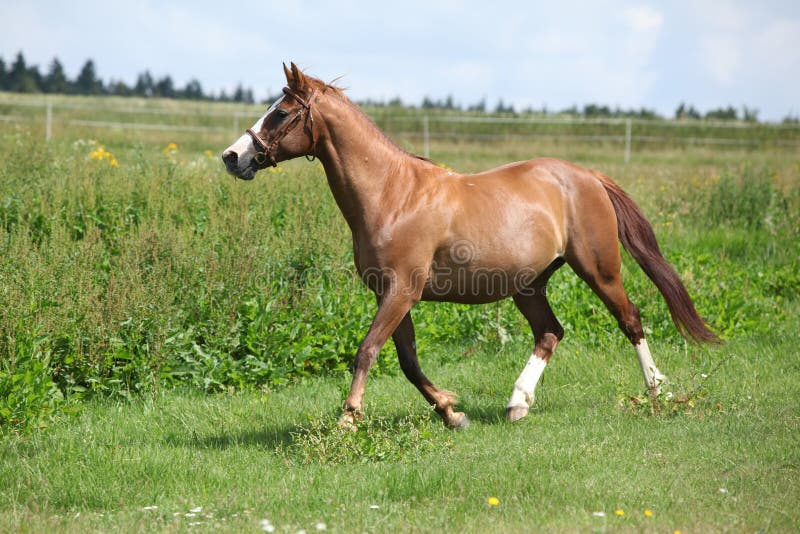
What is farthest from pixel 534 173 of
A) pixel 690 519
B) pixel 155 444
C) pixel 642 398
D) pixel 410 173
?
pixel 155 444

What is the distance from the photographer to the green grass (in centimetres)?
396

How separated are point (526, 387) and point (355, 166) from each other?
2100mm

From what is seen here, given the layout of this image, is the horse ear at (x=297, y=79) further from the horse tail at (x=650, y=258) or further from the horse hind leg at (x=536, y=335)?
the horse tail at (x=650, y=258)

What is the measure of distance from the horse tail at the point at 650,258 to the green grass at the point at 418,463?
0.41m

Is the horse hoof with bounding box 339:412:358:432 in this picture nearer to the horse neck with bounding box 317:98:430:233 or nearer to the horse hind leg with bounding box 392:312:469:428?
the horse hind leg with bounding box 392:312:469:428

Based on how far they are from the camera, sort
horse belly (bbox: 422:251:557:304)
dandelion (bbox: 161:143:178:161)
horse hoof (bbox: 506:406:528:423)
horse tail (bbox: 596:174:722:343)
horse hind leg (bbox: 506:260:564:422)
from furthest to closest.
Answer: dandelion (bbox: 161:143:178:161) → horse tail (bbox: 596:174:722:343) → horse hind leg (bbox: 506:260:564:422) → horse hoof (bbox: 506:406:528:423) → horse belly (bbox: 422:251:557:304)

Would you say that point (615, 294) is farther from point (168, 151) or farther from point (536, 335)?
point (168, 151)

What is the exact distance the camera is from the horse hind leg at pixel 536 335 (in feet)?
19.6

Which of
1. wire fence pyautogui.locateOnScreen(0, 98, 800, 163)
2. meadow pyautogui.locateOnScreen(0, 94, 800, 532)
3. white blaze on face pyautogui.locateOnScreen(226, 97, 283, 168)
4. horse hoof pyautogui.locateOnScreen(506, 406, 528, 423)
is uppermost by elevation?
wire fence pyautogui.locateOnScreen(0, 98, 800, 163)

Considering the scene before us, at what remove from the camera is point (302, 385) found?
6684 mm

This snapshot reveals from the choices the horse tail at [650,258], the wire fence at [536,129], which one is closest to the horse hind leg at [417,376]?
the horse tail at [650,258]

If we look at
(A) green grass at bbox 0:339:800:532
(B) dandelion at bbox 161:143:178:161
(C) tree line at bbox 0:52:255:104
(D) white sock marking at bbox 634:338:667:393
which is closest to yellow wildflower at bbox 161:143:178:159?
(B) dandelion at bbox 161:143:178:161

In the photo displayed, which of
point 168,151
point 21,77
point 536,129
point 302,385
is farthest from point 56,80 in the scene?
point 302,385

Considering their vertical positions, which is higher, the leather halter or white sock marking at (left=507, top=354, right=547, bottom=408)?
the leather halter
